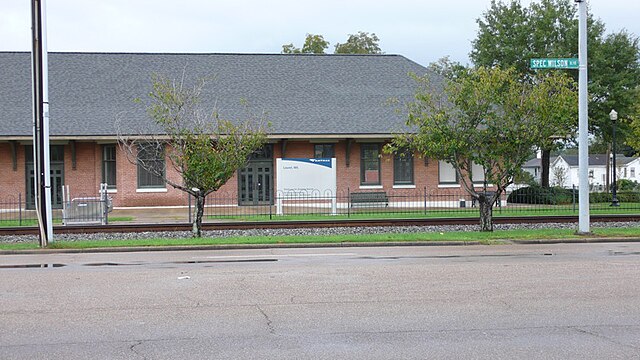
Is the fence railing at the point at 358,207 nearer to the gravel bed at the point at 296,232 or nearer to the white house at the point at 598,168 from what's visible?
the gravel bed at the point at 296,232

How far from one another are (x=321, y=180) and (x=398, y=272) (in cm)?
1746

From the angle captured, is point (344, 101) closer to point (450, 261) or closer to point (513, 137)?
point (513, 137)

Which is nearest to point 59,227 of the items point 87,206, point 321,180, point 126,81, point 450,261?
point 87,206

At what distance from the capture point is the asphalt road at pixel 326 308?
285 inches

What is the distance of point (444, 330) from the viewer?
7973 millimetres

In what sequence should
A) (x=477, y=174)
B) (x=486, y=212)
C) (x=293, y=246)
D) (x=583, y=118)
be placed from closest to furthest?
(x=293, y=246)
(x=583, y=118)
(x=486, y=212)
(x=477, y=174)

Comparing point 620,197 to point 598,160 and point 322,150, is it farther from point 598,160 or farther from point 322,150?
point 598,160

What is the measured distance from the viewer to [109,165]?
3509 centimetres

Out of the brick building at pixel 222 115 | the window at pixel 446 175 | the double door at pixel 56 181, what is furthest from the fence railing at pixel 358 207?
the window at pixel 446 175

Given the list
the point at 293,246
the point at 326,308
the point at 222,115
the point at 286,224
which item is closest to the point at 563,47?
the point at 222,115

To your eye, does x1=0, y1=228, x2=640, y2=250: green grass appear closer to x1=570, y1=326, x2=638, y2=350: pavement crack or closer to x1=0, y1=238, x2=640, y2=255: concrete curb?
x1=0, y1=238, x2=640, y2=255: concrete curb

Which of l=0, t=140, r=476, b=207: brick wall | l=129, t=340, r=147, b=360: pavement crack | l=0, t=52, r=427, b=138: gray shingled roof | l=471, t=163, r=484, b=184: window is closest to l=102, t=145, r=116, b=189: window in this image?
l=0, t=140, r=476, b=207: brick wall

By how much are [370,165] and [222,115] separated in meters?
8.09

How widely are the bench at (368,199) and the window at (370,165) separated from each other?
127 centimetres
